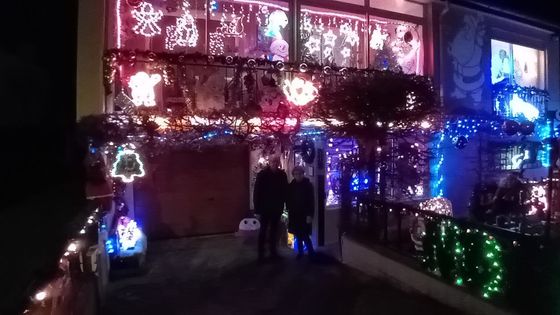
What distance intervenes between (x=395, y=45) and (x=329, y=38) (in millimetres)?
1775

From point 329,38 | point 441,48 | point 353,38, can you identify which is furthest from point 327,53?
point 441,48

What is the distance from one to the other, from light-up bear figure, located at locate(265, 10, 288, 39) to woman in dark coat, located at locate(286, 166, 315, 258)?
10.2 feet

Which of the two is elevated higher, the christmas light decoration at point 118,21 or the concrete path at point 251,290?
the christmas light decoration at point 118,21

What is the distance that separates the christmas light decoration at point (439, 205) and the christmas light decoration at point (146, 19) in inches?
259

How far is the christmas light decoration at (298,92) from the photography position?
9.43m

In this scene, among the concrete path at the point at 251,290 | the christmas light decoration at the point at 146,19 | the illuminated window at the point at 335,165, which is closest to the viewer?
the concrete path at the point at 251,290

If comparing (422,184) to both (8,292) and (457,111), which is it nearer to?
(457,111)

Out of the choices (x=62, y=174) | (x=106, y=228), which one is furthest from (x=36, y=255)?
(x=62, y=174)

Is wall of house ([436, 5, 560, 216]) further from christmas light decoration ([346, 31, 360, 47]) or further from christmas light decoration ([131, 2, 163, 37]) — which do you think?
christmas light decoration ([131, 2, 163, 37])

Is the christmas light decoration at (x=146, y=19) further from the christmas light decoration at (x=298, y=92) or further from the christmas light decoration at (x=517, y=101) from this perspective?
the christmas light decoration at (x=517, y=101)

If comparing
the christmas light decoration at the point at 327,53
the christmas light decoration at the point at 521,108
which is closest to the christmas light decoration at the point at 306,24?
the christmas light decoration at the point at 327,53

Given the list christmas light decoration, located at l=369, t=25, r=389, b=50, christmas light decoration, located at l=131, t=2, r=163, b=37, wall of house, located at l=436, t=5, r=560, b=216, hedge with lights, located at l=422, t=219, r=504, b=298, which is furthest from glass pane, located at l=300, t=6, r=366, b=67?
hedge with lights, located at l=422, t=219, r=504, b=298

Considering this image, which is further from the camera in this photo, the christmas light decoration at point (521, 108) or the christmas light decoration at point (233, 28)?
the christmas light decoration at point (521, 108)

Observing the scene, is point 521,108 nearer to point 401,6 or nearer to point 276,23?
point 401,6
